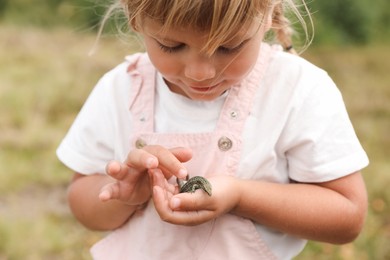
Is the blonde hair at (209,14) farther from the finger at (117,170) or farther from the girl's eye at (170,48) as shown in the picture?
the finger at (117,170)

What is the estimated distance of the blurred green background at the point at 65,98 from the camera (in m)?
2.79

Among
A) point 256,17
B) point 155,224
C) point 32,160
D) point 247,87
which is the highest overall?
point 256,17

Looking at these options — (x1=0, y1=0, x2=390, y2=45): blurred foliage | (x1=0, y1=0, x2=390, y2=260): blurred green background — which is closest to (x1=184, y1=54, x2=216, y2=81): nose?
(x1=0, y1=0, x2=390, y2=260): blurred green background

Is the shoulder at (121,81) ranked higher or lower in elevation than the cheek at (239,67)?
lower

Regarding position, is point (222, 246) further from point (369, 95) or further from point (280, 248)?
point (369, 95)

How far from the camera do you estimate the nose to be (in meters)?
1.40

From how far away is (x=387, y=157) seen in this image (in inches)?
136

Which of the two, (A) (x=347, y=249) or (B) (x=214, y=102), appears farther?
(A) (x=347, y=249)

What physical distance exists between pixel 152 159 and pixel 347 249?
4.34 ft


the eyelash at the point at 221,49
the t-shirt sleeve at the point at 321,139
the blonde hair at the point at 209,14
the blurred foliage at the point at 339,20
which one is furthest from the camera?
the blurred foliage at the point at 339,20

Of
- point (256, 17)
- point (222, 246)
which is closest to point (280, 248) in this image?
point (222, 246)

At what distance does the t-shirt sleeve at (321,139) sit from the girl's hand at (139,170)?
9.9 inches

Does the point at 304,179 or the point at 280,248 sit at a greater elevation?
the point at 304,179

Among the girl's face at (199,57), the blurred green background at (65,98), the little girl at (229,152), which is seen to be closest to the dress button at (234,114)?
the little girl at (229,152)
